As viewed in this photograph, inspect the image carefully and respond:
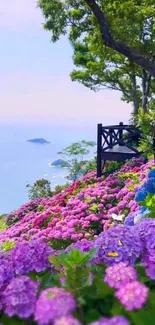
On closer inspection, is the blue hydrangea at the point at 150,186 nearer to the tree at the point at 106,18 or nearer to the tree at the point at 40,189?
the tree at the point at 106,18

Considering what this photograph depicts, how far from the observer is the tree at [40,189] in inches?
582

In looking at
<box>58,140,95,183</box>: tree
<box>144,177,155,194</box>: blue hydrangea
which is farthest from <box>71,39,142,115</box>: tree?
<box>144,177,155,194</box>: blue hydrangea

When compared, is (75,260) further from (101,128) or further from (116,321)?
(101,128)

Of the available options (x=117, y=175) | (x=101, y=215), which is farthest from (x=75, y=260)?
(x=117, y=175)

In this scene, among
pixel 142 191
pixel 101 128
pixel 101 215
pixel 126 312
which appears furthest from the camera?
pixel 101 128

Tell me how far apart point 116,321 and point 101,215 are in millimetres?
6774

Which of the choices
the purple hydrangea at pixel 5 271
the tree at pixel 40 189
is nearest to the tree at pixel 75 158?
the tree at pixel 40 189

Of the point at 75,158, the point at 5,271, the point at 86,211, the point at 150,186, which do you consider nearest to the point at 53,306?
the point at 5,271

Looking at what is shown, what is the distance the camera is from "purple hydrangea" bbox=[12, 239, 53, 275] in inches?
63.4

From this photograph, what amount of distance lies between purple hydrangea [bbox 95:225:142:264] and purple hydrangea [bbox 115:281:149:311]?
1.51 ft

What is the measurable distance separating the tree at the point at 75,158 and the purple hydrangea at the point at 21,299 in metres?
15.0

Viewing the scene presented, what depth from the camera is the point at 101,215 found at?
7.67m

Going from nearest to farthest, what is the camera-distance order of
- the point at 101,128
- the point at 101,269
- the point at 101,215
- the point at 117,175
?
the point at 101,269, the point at 101,215, the point at 117,175, the point at 101,128

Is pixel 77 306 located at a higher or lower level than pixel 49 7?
lower
